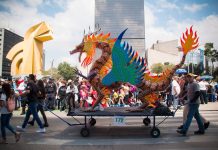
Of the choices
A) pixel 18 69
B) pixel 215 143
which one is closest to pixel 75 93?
pixel 215 143

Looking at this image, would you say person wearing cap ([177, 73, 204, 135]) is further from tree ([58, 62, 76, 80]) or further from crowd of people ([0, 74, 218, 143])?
tree ([58, 62, 76, 80])

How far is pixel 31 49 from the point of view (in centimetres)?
3709

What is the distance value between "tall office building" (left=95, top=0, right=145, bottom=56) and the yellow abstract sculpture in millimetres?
95856

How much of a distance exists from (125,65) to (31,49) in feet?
96.5

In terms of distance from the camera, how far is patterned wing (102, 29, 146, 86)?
32.4ft

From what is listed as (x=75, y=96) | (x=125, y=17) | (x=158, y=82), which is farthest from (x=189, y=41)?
(x=125, y=17)

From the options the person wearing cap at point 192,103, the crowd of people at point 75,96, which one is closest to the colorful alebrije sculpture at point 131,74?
the crowd of people at point 75,96

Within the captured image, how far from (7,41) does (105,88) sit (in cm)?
9885

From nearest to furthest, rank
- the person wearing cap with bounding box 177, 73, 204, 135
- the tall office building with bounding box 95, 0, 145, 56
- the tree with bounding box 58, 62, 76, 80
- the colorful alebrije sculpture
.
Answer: the person wearing cap with bounding box 177, 73, 204, 135 → the colorful alebrije sculpture → the tree with bounding box 58, 62, 76, 80 → the tall office building with bounding box 95, 0, 145, 56

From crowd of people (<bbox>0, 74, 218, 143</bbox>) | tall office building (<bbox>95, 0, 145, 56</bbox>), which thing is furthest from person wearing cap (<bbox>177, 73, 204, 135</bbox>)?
tall office building (<bbox>95, 0, 145, 56</bbox>)

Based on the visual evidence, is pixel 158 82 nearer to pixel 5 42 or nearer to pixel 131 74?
pixel 131 74

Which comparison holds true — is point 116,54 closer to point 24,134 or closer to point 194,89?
point 194,89

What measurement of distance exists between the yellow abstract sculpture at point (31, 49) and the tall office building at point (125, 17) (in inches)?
3774

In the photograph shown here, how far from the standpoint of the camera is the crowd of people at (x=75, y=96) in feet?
29.5
